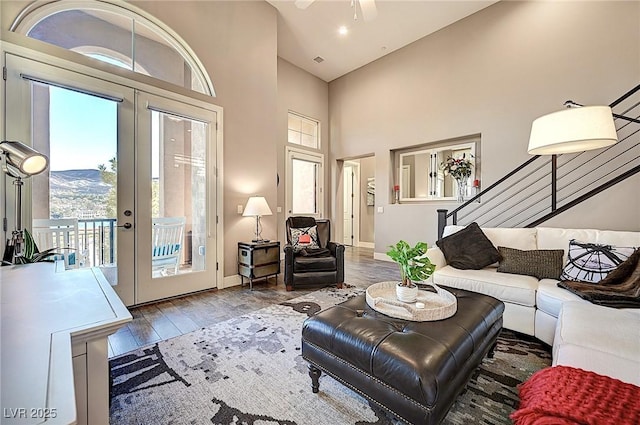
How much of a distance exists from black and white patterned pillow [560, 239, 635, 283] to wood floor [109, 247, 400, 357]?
7.39 ft

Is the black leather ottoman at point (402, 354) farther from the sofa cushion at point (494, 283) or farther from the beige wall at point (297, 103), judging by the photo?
the beige wall at point (297, 103)

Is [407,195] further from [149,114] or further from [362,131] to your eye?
[149,114]

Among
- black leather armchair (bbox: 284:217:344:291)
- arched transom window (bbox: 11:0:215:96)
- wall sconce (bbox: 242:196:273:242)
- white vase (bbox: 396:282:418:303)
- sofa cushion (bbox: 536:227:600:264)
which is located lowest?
black leather armchair (bbox: 284:217:344:291)

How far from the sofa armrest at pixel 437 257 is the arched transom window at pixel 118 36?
3367mm

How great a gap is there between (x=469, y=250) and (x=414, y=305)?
1.63 metres

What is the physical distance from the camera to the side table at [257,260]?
362 cm

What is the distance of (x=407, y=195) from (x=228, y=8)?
4.42 meters

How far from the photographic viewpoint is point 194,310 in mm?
2896

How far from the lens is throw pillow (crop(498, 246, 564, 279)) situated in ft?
8.14

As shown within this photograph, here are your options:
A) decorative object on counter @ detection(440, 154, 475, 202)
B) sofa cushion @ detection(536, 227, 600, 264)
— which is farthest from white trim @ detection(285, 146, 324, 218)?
sofa cushion @ detection(536, 227, 600, 264)

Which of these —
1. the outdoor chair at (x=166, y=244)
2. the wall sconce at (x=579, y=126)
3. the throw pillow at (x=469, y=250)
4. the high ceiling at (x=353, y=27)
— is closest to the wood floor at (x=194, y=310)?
the outdoor chair at (x=166, y=244)

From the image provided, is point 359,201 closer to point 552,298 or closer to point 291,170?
point 291,170

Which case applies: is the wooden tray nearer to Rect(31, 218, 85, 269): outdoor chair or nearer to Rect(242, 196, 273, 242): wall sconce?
Rect(242, 196, 273, 242): wall sconce

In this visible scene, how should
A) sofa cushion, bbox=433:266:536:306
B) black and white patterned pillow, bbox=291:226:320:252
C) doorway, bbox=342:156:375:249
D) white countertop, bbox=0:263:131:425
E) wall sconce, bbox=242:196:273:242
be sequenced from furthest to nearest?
doorway, bbox=342:156:375:249 < black and white patterned pillow, bbox=291:226:320:252 < wall sconce, bbox=242:196:273:242 < sofa cushion, bbox=433:266:536:306 < white countertop, bbox=0:263:131:425
